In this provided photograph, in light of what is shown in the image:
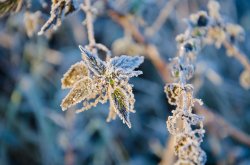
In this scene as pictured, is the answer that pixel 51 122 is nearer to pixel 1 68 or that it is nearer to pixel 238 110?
pixel 1 68

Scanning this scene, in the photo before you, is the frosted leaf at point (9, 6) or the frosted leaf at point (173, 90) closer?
the frosted leaf at point (173, 90)

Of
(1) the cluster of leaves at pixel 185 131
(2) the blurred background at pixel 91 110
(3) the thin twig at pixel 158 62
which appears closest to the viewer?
(1) the cluster of leaves at pixel 185 131

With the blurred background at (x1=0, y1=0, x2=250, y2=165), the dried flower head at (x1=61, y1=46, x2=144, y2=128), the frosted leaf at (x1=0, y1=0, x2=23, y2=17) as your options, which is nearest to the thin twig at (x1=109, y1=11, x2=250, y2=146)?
the blurred background at (x1=0, y1=0, x2=250, y2=165)

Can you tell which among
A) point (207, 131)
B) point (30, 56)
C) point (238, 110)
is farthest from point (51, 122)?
point (238, 110)

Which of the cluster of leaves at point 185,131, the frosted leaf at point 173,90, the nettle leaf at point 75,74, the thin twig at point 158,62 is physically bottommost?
the cluster of leaves at point 185,131

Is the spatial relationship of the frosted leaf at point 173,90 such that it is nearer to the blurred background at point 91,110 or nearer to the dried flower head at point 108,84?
the dried flower head at point 108,84

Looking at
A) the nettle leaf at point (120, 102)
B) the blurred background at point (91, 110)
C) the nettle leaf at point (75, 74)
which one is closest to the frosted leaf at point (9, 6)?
the nettle leaf at point (75, 74)

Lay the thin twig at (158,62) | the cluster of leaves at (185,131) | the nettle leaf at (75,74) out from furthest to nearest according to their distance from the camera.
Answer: the thin twig at (158,62)
the nettle leaf at (75,74)
the cluster of leaves at (185,131)
